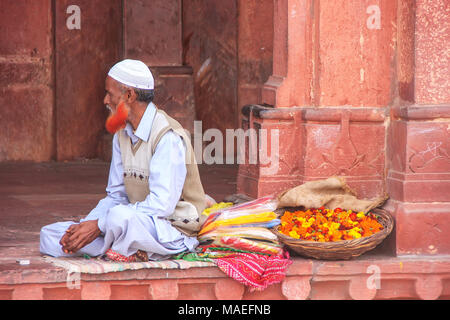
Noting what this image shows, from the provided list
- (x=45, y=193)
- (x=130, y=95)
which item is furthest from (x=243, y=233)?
(x=45, y=193)

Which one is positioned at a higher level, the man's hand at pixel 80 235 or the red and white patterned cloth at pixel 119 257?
the man's hand at pixel 80 235

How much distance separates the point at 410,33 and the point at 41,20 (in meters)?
4.79

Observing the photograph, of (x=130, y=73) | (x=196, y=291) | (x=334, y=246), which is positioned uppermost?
(x=130, y=73)

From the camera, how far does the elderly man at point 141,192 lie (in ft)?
15.5

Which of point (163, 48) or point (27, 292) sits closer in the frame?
point (27, 292)

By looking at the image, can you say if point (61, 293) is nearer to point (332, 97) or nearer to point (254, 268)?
point (254, 268)

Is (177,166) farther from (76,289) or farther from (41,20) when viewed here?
(41,20)

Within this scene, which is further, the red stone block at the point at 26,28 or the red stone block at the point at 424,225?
the red stone block at the point at 26,28

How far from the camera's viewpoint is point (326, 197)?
5.37 meters

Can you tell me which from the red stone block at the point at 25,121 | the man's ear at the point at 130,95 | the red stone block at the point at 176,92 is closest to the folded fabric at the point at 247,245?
the man's ear at the point at 130,95

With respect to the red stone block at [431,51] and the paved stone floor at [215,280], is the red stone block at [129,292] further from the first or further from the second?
the red stone block at [431,51]

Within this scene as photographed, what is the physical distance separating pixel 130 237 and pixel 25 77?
4.75 metres

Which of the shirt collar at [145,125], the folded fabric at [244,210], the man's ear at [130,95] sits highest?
the man's ear at [130,95]

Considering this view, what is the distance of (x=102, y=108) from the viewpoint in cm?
930
